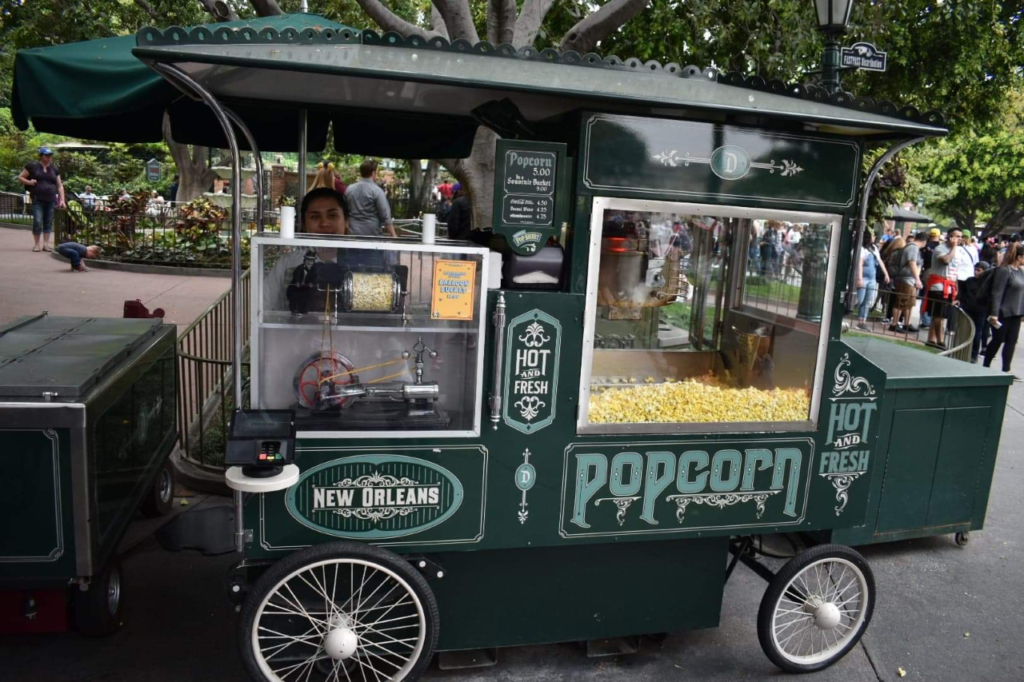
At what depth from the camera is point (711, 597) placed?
3809 millimetres

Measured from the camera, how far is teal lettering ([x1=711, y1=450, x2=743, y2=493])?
3559 millimetres

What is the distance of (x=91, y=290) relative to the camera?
38.2 feet

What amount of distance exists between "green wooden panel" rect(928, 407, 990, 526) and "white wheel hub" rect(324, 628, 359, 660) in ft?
12.3

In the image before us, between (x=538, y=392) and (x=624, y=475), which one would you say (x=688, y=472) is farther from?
(x=538, y=392)

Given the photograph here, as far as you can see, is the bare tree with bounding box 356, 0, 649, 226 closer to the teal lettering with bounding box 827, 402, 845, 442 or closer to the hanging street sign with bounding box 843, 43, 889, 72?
the hanging street sign with bounding box 843, 43, 889, 72

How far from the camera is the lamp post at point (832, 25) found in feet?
16.4

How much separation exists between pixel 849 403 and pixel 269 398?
2553 millimetres

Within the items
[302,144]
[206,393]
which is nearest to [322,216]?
[302,144]

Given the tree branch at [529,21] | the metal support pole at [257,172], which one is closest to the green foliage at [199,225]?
the tree branch at [529,21]

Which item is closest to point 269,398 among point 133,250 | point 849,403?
point 849,403

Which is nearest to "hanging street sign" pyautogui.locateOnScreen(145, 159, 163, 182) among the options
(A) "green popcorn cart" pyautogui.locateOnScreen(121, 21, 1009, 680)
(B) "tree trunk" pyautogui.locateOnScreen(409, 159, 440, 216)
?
(B) "tree trunk" pyautogui.locateOnScreen(409, 159, 440, 216)

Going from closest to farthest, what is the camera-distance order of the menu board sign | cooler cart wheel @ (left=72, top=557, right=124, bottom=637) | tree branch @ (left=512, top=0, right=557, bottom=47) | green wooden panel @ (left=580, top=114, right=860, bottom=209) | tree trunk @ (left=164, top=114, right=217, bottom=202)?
the menu board sign
green wooden panel @ (left=580, top=114, right=860, bottom=209)
cooler cart wheel @ (left=72, top=557, right=124, bottom=637)
tree branch @ (left=512, top=0, right=557, bottom=47)
tree trunk @ (left=164, top=114, right=217, bottom=202)

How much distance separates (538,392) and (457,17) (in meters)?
4.00

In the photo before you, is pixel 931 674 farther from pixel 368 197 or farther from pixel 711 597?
pixel 368 197
